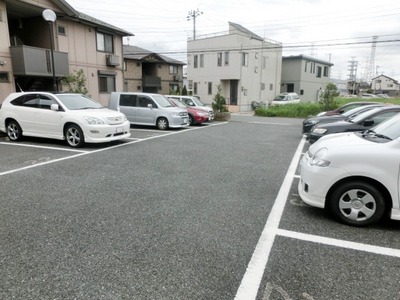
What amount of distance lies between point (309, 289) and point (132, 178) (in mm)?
3689

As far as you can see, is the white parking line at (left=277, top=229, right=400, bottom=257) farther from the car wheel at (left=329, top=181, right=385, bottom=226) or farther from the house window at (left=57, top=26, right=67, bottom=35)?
the house window at (left=57, top=26, right=67, bottom=35)

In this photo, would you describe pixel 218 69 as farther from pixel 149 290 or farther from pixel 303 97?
pixel 149 290

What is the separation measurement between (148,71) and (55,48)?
64.0 ft

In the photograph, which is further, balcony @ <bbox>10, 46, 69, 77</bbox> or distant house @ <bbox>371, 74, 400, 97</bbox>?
distant house @ <bbox>371, 74, 400, 97</bbox>

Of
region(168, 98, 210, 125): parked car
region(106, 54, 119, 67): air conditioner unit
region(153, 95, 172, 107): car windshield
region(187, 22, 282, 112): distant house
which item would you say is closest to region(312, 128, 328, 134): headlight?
region(153, 95, 172, 107): car windshield

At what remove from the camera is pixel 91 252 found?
284 centimetres

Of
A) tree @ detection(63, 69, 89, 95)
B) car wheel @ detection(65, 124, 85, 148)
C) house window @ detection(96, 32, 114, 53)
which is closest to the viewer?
car wheel @ detection(65, 124, 85, 148)

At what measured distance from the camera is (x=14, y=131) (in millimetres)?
8773

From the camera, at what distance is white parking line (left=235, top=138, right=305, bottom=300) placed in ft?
7.64

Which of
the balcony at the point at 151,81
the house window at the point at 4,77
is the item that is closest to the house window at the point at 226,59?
the balcony at the point at 151,81

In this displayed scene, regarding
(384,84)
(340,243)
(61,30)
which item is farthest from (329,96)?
(384,84)

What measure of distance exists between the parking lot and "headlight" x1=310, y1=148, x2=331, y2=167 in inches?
28.2

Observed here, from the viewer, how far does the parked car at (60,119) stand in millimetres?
7812

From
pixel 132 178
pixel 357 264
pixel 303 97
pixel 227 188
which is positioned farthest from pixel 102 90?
pixel 303 97
